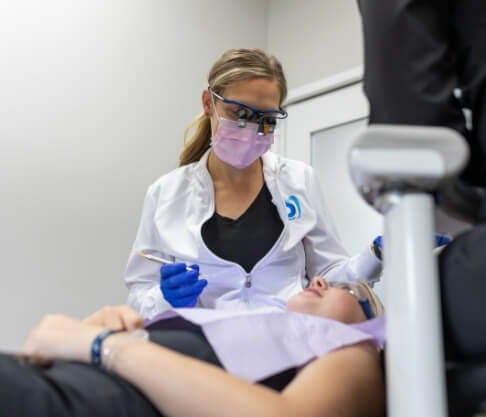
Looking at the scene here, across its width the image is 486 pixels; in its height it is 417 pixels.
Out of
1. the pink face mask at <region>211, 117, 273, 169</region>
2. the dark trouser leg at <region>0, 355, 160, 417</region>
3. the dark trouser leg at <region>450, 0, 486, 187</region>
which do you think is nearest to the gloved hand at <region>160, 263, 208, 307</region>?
the pink face mask at <region>211, 117, 273, 169</region>

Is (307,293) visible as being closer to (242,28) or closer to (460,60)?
(460,60)

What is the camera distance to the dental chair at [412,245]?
555 millimetres

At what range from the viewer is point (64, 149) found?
2.31 meters

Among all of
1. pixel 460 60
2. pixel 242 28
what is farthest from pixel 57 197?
pixel 460 60

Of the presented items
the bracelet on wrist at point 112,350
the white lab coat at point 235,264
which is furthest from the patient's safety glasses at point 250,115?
the bracelet on wrist at point 112,350

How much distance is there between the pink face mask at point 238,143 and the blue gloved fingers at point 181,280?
44 cm

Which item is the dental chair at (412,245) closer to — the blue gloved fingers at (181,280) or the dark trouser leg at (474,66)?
the dark trouser leg at (474,66)

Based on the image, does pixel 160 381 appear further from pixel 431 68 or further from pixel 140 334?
pixel 431 68

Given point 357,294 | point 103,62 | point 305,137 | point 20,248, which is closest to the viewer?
point 357,294

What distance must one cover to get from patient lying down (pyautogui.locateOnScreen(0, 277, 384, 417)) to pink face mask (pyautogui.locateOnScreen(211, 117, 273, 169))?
0.85 meters

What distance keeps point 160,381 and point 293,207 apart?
1055mm

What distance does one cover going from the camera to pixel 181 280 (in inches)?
54.1

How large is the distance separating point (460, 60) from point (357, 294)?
1.96ft

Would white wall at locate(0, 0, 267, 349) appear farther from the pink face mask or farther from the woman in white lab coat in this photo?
the pink face mask
